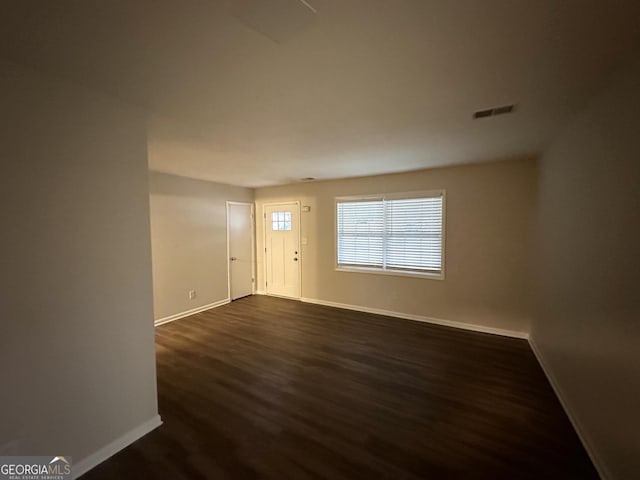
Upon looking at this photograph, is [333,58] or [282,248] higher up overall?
[333,58]

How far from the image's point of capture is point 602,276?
5.59 ft

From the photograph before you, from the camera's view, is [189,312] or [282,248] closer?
[189,312]

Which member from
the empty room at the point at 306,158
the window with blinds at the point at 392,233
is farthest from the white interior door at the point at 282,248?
the empty room at the point at 306,158

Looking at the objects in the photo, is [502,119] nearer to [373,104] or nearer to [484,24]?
[373,104]

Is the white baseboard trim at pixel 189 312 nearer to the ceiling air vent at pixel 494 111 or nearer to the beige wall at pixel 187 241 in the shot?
the beige wall at pixel 187 241

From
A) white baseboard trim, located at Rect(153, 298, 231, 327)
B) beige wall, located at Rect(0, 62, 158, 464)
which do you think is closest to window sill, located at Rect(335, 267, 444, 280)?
white baseboard trim, located at Rect(153, 298, 231, 327)

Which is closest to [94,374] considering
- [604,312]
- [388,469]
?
[388,469]

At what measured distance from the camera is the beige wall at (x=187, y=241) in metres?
4.33

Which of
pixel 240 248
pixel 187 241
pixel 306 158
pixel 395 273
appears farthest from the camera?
pixel 240 248

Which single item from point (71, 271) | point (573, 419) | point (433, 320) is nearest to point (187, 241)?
point (71, 271)

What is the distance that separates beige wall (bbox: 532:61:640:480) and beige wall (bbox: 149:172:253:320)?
199 inches

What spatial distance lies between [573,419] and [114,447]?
339 cm

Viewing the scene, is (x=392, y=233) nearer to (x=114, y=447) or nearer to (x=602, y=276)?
(x=602, y=276)

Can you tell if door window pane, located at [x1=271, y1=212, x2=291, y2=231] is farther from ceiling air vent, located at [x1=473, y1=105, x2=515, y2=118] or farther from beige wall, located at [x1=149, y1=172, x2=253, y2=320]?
ceiling air vent, located at [x1=473, y1=105, x2=515, y2=118]
